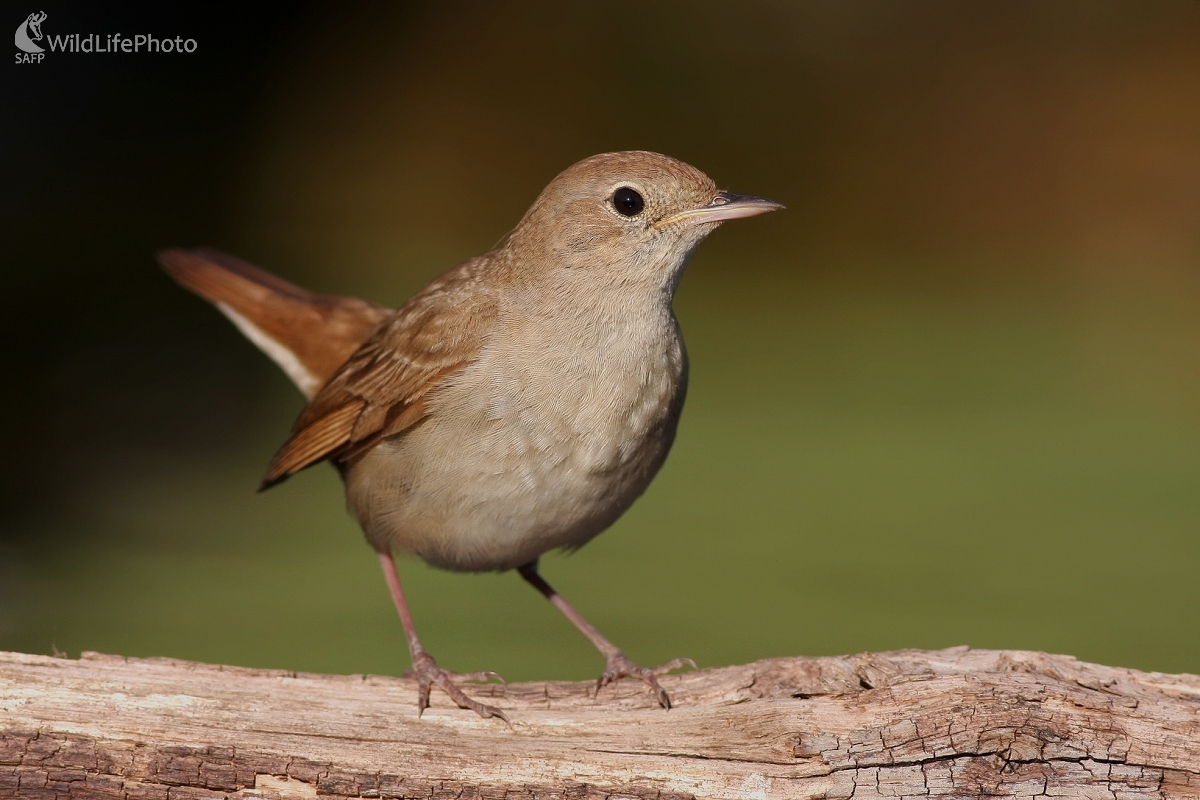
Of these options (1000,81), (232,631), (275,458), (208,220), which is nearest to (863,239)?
(1000,81)

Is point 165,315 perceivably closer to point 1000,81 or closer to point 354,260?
point 354,260

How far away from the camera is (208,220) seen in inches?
460

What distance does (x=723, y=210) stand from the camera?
11.5 ft

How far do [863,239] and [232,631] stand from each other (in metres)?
9.00

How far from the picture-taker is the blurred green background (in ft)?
30.1

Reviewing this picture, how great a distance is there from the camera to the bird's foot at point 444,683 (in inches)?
134

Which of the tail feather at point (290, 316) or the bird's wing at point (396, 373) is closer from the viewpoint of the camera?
the bird's wing at point (396, 373)

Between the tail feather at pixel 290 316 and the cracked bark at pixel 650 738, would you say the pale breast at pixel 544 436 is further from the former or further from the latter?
the tail feather at pixel 290 316
